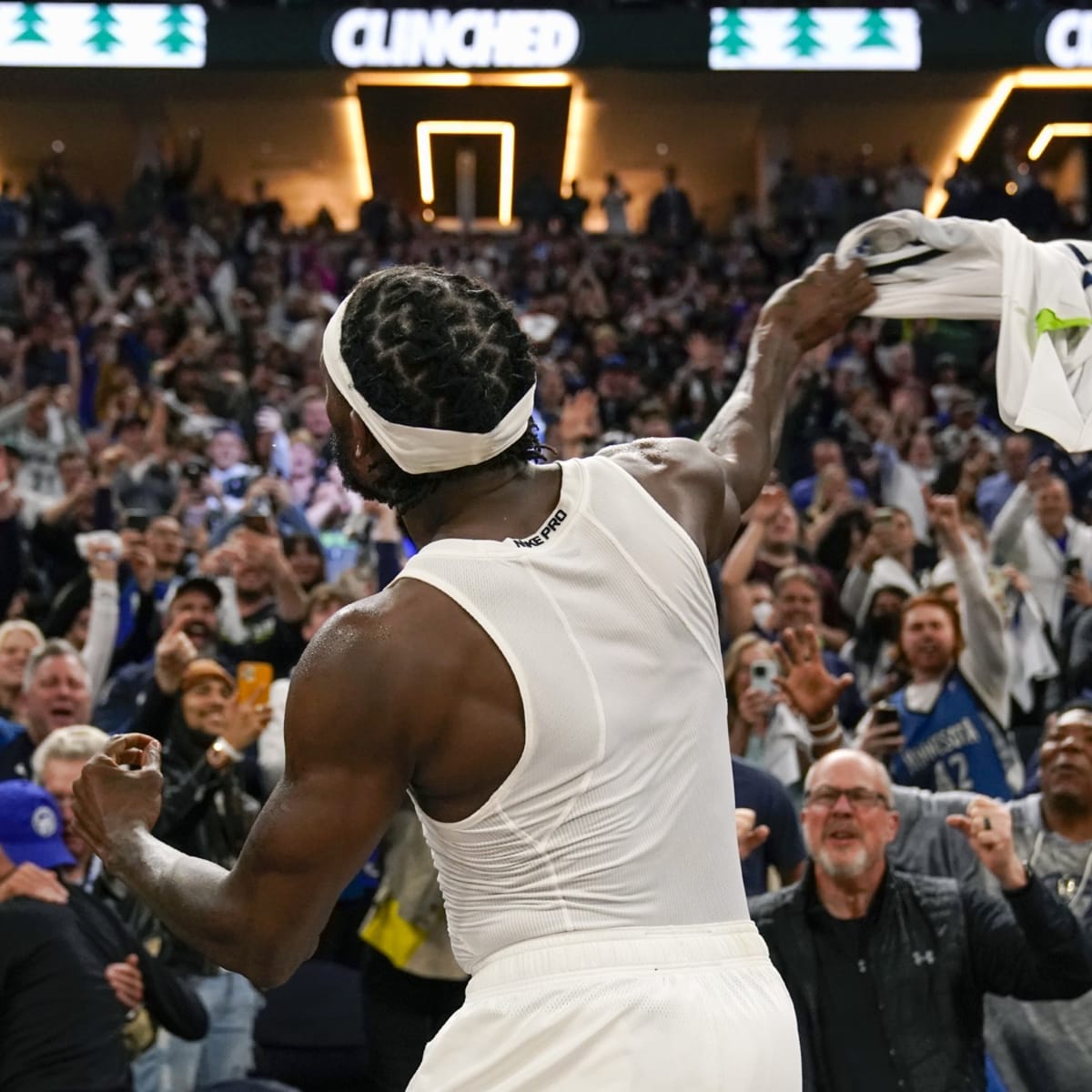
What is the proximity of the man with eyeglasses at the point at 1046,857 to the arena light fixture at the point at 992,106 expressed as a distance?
1577 centimetres

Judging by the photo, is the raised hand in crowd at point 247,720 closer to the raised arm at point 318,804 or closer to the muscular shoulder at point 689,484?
the muscular shoulder at point 689,484

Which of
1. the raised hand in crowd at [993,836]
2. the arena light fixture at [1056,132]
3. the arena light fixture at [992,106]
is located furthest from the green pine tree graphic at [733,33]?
the raised hand in crowd at [993,836]

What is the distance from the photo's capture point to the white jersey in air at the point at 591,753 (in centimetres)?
195

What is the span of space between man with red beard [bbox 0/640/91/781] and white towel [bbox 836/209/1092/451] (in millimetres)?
3833

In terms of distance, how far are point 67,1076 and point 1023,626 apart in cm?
424

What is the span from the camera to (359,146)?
23.4m

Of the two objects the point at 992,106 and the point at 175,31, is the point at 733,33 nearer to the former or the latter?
the point at 992,106

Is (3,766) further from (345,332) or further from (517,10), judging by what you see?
(517,10)

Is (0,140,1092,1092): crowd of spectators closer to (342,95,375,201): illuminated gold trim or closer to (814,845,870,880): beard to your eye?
(814,845,870,880): beard

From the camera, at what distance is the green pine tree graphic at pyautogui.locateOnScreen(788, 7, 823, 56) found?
19000mm

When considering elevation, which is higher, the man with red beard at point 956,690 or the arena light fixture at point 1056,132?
the arena light fixture at point 1056,132

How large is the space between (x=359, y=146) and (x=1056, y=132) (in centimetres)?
901

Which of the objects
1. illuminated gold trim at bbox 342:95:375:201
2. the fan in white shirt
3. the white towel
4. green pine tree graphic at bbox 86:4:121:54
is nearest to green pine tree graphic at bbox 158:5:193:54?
green pine tree graphic at bbox 86:4:121:54

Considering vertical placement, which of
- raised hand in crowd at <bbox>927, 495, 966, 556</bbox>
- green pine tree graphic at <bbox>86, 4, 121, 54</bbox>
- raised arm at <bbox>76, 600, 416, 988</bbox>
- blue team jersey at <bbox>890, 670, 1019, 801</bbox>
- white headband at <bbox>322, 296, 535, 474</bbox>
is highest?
green pine tree graphic at <bbox>86, 4, 121, 54</bbox>
